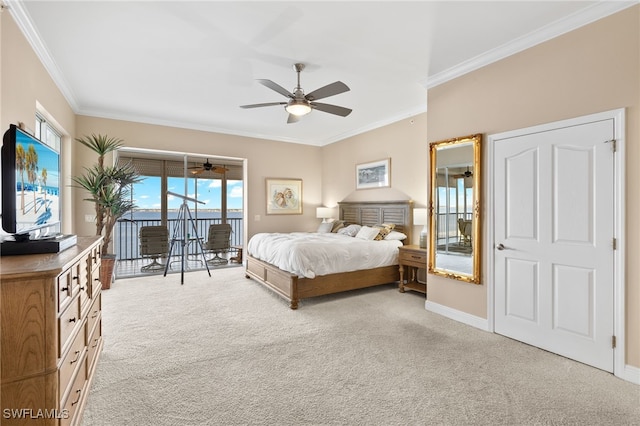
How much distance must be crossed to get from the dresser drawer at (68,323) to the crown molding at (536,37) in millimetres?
3972

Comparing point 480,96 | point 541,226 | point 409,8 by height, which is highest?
point 409,8

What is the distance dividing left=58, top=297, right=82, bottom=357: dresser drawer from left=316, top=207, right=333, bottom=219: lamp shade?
547 cm

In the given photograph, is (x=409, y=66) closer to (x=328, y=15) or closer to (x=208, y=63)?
(x=328, y=15)

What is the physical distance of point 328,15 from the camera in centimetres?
252

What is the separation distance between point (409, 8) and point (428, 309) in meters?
3.22

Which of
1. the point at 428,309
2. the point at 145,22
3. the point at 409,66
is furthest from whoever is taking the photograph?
the point at 428,309

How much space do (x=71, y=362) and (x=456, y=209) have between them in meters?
3.58

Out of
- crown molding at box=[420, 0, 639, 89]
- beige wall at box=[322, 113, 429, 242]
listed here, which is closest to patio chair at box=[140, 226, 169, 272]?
beige wall at box=[322, 113, 429, 242]

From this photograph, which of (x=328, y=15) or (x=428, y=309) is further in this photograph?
(x=428, y=309)

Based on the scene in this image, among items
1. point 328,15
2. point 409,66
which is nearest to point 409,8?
point 328,15

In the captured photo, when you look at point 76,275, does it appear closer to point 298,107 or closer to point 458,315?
point 298,107

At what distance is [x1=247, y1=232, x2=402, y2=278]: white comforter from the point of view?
3.95m

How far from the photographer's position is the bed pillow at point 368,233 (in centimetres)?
507

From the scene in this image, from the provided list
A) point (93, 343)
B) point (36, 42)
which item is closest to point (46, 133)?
point (36, 42)
